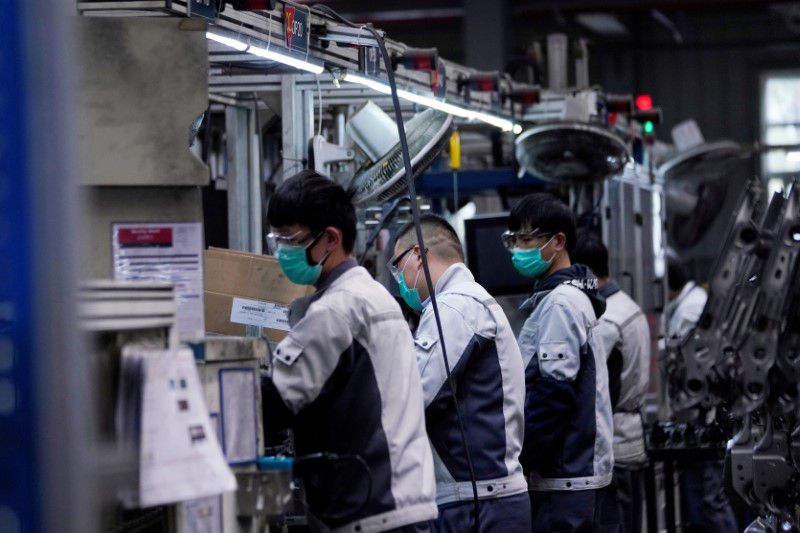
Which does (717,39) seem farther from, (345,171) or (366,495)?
(366,495)

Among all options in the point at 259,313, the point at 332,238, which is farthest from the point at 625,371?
the point at 332,238

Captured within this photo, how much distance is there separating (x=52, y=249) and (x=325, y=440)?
1.49 m

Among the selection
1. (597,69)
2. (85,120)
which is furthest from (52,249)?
(597,69)

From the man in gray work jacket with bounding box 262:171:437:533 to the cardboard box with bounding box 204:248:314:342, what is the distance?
140cm

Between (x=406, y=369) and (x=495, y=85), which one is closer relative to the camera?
(x=406, y=369)

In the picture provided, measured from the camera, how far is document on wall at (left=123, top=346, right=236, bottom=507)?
222 centimetres

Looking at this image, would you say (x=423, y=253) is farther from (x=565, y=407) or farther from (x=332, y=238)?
(x=565, y=407)

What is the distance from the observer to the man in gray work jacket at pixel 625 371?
6152 mm

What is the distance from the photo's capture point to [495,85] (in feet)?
21.7

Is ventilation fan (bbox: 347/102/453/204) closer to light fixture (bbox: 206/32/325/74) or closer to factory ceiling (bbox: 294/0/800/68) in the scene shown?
light fixture (bbox: 206/32/325/74)

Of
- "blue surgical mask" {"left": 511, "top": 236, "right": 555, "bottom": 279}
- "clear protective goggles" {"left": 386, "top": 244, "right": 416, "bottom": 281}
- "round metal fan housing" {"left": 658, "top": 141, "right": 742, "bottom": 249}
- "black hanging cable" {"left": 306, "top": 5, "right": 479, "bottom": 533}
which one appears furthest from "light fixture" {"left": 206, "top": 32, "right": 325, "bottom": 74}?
"round metal fan housing" {"left": 658, "top": 141, "right": 742, "bottom": 249}

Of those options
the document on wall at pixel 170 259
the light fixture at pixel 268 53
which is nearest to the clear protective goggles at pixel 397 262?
the light fixture at pixel 268 53

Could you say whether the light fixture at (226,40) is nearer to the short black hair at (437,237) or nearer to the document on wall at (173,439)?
the short black hair at (437,237)

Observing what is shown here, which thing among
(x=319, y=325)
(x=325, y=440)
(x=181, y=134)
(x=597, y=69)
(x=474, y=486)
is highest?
(x=597, y=69)
